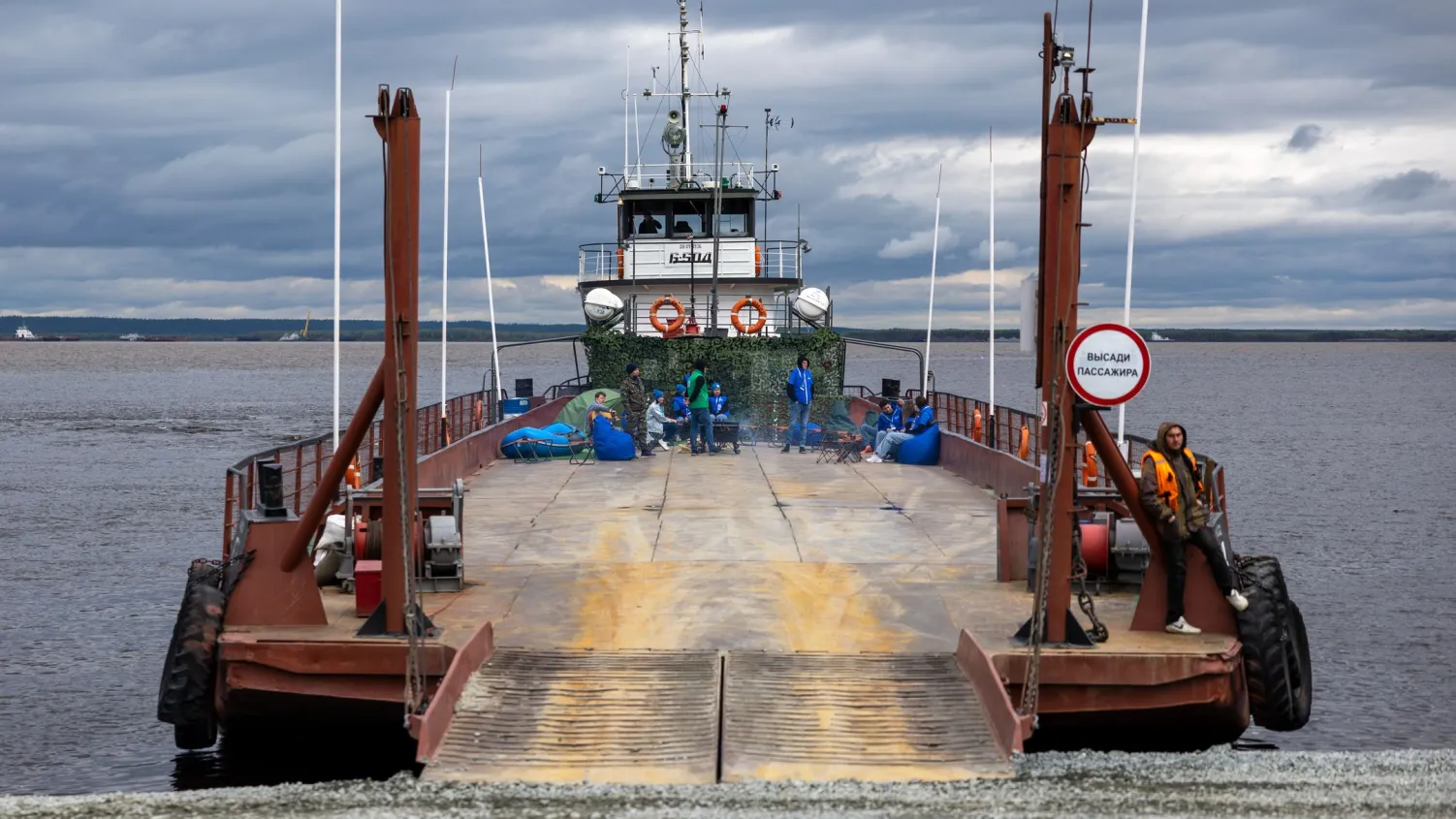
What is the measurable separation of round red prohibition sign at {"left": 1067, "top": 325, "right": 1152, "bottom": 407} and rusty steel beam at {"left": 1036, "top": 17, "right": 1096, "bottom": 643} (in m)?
0.12

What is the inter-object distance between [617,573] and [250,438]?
2106 inches

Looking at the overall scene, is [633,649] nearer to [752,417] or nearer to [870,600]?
[870,600]

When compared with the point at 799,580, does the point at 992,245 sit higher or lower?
higher

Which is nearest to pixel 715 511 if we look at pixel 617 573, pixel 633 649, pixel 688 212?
pixel 617 573

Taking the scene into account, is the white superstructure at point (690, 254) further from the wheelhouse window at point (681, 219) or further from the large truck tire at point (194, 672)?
the large truck tire at point (194, 672)

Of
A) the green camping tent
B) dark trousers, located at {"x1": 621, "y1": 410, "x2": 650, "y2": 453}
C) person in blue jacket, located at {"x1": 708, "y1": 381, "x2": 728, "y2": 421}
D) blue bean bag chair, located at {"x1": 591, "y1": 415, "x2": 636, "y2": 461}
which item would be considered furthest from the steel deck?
the green camping tent

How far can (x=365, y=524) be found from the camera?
1367 cm

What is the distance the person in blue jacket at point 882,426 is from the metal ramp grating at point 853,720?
16.1 metres

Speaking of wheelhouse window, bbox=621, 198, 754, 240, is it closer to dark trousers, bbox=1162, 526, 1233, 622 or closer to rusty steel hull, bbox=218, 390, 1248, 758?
rusty steel hull, bbox=218, 390, 1248, 758

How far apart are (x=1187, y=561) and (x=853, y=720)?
116 inches

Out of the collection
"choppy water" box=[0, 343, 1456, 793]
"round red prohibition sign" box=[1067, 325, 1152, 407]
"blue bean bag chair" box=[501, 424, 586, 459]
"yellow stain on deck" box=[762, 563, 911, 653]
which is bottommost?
"choppy water" box=[0, 343, 1456, 793]

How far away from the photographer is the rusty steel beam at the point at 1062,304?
35.9ft

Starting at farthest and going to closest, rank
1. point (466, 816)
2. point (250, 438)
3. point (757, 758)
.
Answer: point (250, 438) < point (757, 758) < point (466, 816)

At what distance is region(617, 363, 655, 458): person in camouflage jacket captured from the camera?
27953 millimetres
